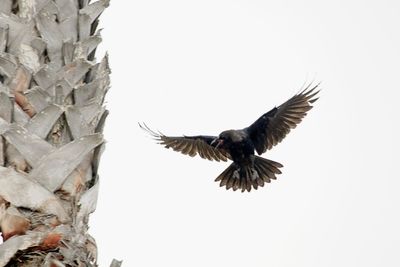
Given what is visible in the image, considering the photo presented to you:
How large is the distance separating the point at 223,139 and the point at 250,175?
736 millimetres

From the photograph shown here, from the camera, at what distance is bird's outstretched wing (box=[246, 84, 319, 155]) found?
8922mm

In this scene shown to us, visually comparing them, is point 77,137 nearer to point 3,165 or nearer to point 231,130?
point 3,165

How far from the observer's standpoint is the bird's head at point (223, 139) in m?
8.84

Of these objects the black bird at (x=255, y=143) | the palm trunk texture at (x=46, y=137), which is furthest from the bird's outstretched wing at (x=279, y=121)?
the palm trunk texture at (x=46, y=137)

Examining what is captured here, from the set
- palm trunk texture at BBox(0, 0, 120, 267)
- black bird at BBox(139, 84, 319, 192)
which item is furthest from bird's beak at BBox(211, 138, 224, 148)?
palm trunk texture at BBox(0, 0, 120, 267)

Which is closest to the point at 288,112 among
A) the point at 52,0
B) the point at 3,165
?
the point at 52,0

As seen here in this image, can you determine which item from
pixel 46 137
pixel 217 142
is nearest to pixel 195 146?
pixel 217 142

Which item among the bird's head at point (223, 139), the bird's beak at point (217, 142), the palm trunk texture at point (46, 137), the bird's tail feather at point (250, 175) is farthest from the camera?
the bird's tail feather at point (250, 175)

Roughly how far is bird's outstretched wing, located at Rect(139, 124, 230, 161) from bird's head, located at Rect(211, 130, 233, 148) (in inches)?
12.5

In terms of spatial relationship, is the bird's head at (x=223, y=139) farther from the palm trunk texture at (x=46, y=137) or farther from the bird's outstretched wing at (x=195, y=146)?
the palm trunk texture at (x=46, y=137)

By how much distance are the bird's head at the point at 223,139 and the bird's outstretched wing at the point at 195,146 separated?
12.5 inches

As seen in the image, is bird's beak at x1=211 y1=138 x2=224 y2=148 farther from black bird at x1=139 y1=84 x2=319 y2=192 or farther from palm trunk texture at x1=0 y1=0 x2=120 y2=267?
palm trunk texture at x1=0 y1=0 x2=120 y2=267

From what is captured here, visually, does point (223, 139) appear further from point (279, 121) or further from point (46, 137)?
point (46, 137)

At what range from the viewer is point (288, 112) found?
8961 millimetres
